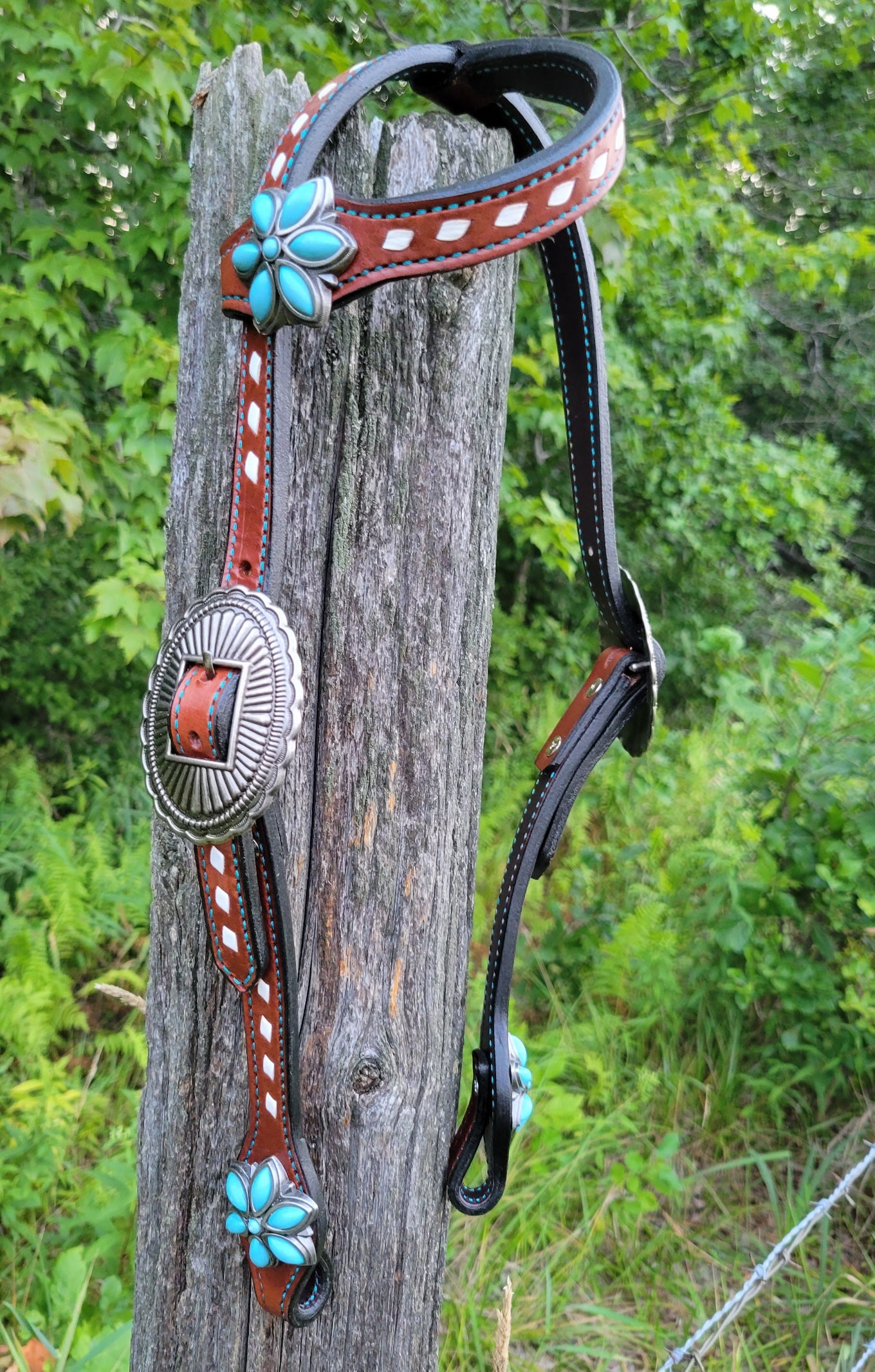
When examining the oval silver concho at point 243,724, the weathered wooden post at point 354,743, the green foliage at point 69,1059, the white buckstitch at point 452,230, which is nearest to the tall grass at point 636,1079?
the green foliage at point 69,1059

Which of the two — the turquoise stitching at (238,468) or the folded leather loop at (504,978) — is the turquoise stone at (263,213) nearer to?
the turquoise stitching at (238,468)

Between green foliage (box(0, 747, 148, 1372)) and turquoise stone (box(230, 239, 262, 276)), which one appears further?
green foliage (box(0, 747, 148, 1372))

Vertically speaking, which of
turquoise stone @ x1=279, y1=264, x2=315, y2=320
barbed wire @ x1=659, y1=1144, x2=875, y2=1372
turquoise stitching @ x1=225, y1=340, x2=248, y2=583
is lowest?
barbed wire @ x1=659, y1=1144, x2=875, y2=1372

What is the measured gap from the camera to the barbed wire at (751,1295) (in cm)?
170

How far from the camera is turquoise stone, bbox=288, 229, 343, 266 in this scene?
2.55 feet

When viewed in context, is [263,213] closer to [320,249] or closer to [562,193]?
[320,249]

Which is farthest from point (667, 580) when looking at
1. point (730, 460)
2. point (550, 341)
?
point (550, 341)

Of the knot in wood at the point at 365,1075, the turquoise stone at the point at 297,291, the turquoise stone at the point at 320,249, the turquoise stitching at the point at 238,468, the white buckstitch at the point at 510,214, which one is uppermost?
the white buckstitch at the point at 510,214

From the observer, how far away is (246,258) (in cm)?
81

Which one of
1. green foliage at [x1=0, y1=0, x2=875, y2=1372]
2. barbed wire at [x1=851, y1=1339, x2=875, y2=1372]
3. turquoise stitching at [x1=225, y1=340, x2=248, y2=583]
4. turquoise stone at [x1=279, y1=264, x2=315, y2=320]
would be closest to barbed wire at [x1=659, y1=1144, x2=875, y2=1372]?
barbed wire at [x1=851, y1=1339, x2=875, y2=1372]

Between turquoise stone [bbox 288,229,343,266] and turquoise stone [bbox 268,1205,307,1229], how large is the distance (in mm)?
888

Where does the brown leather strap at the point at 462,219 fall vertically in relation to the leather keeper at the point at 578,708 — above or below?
above

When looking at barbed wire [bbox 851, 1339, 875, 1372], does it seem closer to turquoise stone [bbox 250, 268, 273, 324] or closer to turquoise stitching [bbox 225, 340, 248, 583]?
turquoise stitching [bbox 225, 340, 248, 583]

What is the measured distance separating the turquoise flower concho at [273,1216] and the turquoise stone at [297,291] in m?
0.81
